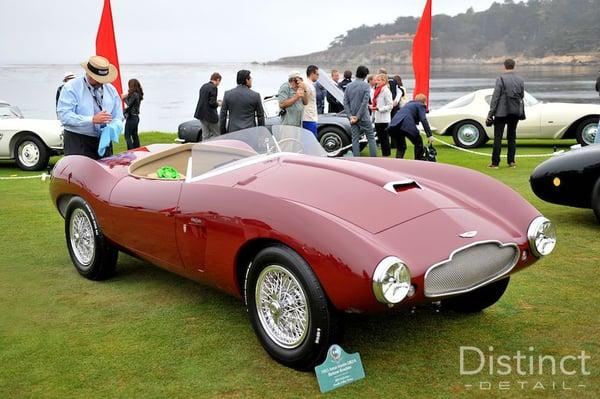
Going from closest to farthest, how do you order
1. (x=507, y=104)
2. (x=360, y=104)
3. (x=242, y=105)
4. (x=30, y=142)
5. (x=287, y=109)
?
(x=242, y=105), (x=287, y=109), (x=507, y=104), (x=360, y=104), (x=30, y=142)

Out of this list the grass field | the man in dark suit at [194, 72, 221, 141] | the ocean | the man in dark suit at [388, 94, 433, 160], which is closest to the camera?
the grass field

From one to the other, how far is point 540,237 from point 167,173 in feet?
9.00

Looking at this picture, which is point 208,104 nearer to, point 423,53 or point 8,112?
point 8,112

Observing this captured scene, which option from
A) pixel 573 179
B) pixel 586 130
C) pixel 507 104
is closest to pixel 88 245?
pixel 573 179

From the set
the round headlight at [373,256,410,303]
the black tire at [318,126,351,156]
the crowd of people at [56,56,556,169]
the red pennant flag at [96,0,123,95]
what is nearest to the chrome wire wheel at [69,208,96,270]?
the crowd of people at [56,56,556,169]

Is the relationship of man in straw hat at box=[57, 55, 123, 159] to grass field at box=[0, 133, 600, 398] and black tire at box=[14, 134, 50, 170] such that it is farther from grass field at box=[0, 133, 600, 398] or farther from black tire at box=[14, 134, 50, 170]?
black tire at box=[14, 134, 50, 170]

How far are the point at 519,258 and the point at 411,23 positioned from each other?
158482mm

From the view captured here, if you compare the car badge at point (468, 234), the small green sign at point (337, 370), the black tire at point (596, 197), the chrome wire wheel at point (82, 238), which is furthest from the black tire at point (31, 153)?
the car badge at point (468, 234)

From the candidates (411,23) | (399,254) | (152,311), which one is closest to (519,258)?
(399,254)

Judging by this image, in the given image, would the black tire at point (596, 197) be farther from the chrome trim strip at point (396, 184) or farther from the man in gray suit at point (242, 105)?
the man in gray suit at point (242, 105)

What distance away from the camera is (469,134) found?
15188mm

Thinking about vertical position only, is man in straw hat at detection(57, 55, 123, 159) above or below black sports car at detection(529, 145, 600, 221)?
above

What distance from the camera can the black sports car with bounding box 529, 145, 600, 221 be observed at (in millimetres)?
6660

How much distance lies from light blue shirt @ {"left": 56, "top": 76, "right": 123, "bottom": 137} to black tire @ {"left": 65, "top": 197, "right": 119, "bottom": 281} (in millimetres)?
1158
